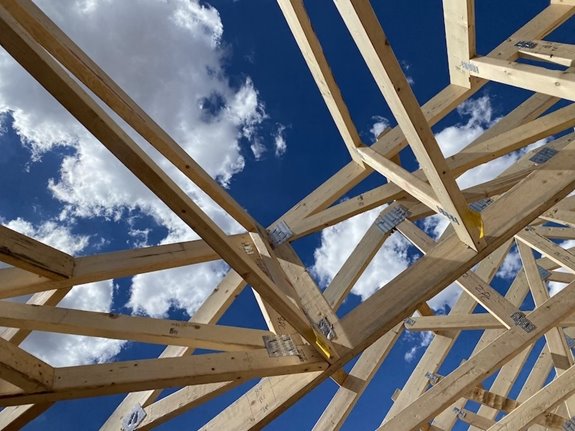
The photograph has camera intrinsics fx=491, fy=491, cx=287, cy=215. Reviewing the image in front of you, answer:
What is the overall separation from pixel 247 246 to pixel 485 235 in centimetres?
153

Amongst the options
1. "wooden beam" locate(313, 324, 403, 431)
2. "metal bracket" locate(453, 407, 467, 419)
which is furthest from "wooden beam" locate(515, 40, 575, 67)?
"metal bracket" locate(453, 407, 467, 419)

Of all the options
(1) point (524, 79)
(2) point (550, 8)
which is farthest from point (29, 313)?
(2) point (550, 8)

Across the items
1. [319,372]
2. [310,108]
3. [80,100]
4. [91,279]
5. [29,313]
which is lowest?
[319,372]

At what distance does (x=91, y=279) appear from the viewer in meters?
2.64

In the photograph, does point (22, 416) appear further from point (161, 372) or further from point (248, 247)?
point (248, 247)

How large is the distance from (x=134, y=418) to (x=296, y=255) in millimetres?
1478

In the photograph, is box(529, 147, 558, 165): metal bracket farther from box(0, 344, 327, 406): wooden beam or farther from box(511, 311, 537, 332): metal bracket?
box(0, 344, 327, 406): wooden beam

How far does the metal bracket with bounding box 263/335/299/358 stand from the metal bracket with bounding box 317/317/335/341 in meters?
0.18

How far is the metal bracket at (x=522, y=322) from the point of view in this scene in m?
3.76

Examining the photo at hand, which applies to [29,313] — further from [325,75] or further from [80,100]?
[325,75]

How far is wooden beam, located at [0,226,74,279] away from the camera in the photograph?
86.4 inches

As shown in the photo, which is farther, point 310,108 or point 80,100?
point 310,108

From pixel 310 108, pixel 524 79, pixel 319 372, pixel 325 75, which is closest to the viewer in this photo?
pixel 319 372

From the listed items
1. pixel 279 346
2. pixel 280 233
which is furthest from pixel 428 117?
pixel 279 346
